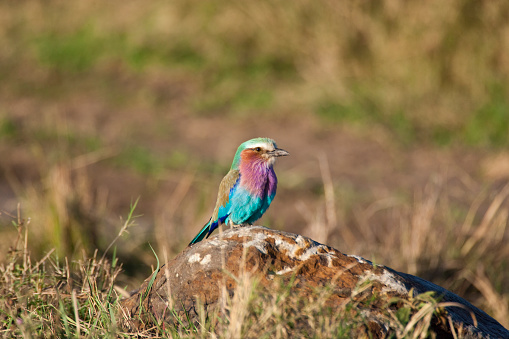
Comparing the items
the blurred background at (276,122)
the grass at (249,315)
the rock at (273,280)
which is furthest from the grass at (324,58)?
the grass at (249,315)

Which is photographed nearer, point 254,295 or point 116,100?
point 254,295

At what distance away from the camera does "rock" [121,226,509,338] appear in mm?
2666

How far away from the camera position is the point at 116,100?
1009cm

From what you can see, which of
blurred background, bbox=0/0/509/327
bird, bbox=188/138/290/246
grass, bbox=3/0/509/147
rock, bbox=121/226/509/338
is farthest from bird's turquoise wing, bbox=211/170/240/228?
grass, bbox=3/0/509/147

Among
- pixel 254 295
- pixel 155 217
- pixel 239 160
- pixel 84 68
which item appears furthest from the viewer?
pixel 84 68

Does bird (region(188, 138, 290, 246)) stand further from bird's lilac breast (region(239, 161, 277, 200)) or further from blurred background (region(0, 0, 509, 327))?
blurred background (region(0, 0, 509, 327))

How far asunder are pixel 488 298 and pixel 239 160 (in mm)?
2236

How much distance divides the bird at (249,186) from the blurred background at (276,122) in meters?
1.39

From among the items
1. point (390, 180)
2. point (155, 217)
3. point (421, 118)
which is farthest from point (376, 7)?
point (155, 217)

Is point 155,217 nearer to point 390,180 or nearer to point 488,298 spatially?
point 390,180

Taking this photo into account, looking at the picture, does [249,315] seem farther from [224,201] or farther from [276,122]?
[276,122]

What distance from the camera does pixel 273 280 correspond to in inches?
106

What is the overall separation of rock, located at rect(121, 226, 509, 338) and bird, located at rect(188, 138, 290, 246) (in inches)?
20.6

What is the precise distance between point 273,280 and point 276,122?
672 centimetres
